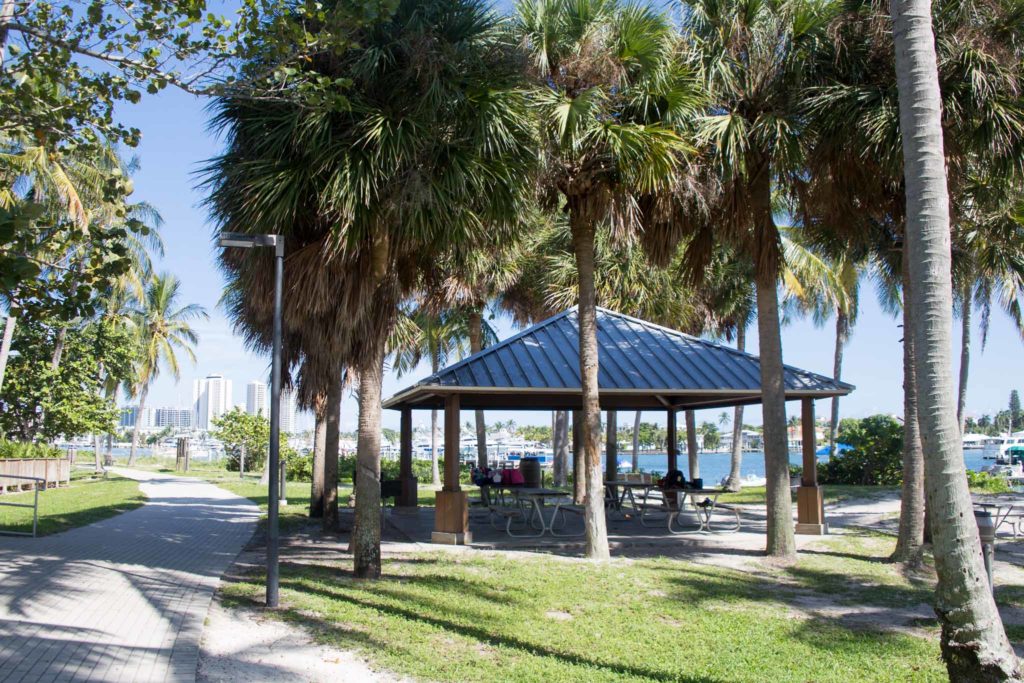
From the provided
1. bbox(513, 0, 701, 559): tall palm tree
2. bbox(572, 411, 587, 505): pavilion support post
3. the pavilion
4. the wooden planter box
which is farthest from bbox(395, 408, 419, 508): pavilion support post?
the wooden planter box

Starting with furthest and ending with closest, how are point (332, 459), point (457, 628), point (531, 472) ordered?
point (531, 472), point (332, 459), point (457, 628)

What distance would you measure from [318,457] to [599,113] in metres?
10.8

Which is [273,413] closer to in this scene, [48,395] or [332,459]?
[332,459]

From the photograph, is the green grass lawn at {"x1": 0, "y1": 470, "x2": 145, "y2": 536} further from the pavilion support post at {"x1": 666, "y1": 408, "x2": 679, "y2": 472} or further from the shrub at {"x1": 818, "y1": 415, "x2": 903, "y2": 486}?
the shrub at {"x1": 818, "y1": 415, "x2": 903, "y2": 486}

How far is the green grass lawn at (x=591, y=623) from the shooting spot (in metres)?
6.82

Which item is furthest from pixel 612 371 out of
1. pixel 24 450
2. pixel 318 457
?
pixel 24 450

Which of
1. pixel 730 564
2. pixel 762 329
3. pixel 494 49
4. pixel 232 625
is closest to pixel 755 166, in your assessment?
pixel 762 329

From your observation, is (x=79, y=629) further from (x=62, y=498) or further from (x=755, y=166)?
(x=62, y=498)

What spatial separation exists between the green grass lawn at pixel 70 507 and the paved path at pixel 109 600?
3.47 feet

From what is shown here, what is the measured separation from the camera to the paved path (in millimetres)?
6324

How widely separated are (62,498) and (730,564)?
19399 millimetres

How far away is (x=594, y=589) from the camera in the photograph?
10047 mm

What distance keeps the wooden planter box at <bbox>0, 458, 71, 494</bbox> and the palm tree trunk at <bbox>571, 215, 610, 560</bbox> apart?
62.2 feet

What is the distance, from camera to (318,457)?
1878 cm
